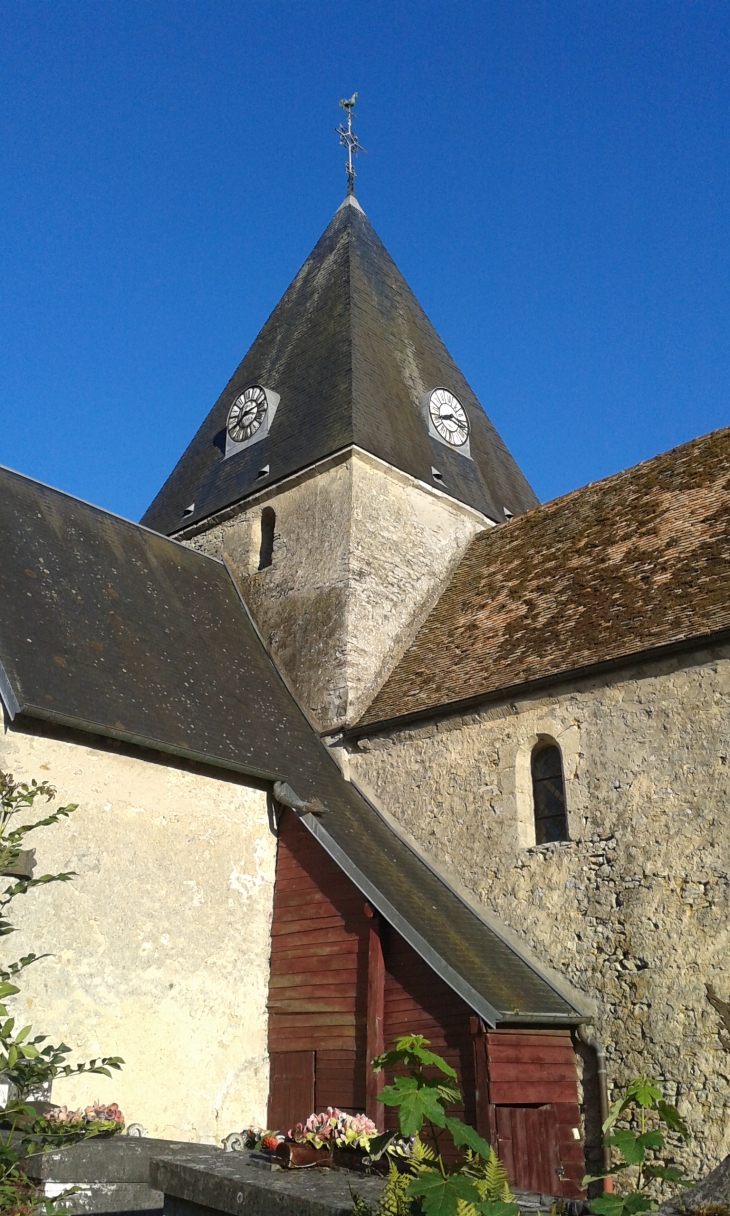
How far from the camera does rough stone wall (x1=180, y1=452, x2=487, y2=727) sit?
12391 millimetres

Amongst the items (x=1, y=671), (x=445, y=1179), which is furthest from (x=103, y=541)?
(x=445, y=1179)

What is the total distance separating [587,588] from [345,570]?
329 centimetres

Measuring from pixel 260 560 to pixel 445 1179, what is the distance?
11.8 metres

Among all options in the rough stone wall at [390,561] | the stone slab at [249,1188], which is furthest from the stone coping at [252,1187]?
the rough stone wall at [390,561]

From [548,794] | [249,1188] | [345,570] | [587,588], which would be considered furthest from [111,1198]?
[345,570]

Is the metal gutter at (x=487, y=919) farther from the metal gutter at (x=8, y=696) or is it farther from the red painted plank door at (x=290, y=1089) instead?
the metal gutter at (x=8, y=696)

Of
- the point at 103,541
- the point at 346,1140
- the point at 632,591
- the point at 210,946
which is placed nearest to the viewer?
the point at 346,1140

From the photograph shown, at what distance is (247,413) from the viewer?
16.2 m

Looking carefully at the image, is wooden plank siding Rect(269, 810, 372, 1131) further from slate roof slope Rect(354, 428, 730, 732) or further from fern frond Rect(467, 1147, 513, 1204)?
fern frond Rect(467, 1147, 513, 1204)

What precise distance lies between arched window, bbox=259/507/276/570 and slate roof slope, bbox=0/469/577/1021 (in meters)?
1.10

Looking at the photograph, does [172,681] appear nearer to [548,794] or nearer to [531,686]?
[531,686]

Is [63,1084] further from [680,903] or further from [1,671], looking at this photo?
[680,903]

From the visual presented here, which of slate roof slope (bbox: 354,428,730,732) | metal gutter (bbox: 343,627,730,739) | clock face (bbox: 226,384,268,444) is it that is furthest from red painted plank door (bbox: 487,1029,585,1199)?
clock face (bbox: 226,384,268,444)

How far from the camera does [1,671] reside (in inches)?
347
